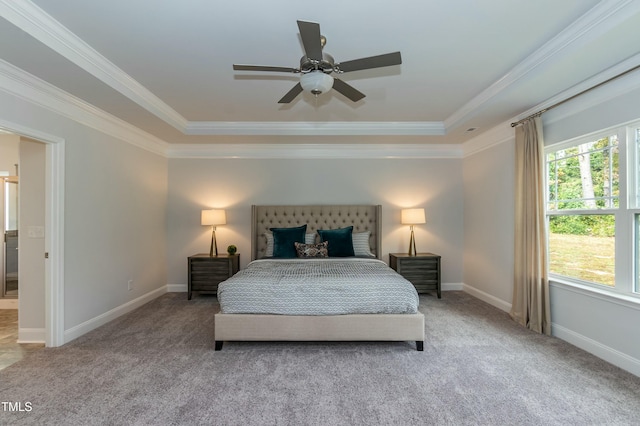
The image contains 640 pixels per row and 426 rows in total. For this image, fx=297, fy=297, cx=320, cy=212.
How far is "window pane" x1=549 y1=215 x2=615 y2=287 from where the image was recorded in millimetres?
2855

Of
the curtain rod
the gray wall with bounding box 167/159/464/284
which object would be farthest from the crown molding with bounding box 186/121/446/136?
the curtain rod

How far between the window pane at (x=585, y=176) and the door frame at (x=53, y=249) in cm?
548

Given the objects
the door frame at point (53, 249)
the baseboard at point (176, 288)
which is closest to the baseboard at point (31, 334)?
the door frame at point (53, 249)

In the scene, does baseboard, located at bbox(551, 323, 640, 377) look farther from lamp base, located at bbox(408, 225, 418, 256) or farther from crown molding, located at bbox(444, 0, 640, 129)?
crown molding, located at bbox(444, 0, 640, 129)

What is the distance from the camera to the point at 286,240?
4.62 m

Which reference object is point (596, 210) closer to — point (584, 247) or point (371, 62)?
point (584, 247)

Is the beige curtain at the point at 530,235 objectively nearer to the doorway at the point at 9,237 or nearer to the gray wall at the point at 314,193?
the gray wall at the point at 314,193

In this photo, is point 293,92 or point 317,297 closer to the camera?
point 293,92

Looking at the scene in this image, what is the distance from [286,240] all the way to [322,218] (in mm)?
852

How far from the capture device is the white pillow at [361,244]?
484 cm

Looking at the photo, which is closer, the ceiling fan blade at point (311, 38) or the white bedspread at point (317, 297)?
the ceiling fan blade at point (311, 38)

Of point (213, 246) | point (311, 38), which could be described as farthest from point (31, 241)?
point (311, 38)

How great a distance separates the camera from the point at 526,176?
3.54 m

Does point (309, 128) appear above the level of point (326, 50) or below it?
below
